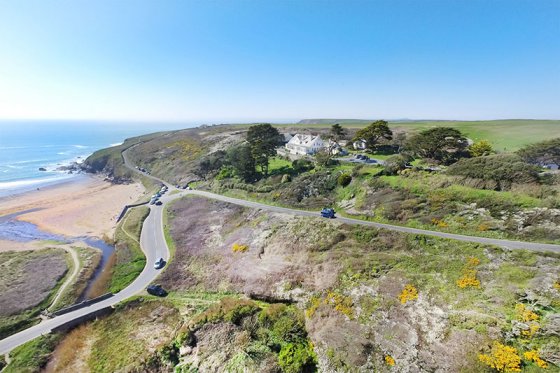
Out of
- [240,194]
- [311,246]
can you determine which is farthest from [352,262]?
[240,194]

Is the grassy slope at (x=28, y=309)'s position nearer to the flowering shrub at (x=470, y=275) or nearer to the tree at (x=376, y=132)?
the flowering shrub at (x=470, y=275)

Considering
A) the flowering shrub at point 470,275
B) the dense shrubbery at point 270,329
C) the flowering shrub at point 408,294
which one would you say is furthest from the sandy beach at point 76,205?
the flowering shrub at point 470,275

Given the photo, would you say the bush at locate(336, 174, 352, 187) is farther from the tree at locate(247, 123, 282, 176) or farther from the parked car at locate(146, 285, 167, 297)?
the parked car at locate(146, 285, 167, 297)

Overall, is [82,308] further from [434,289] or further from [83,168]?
[83,168]

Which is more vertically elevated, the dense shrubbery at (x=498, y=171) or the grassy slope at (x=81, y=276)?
the dense shrubbery at (x=498, y=171)

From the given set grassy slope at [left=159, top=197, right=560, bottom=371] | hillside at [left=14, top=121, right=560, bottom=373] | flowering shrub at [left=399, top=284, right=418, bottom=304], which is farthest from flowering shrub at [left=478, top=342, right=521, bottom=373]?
flowering shrub at [left=399, top=284, right=418, bottom=304]
